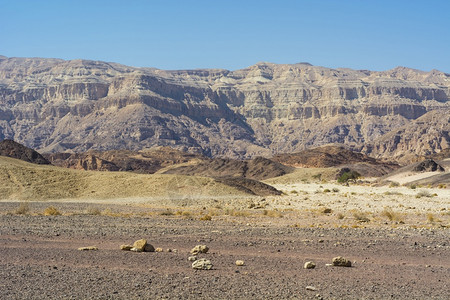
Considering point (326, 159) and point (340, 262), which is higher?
point (340, 262)

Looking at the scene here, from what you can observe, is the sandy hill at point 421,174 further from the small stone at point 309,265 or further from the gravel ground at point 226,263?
the small stone at point 309,265

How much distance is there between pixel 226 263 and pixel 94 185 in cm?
3279

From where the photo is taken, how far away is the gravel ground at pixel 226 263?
10.9 meters

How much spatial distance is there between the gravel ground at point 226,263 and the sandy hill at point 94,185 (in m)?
20.3

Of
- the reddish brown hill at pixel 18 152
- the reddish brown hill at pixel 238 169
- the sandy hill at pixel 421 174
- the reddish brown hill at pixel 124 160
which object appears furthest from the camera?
the reddish brown hill at pixel 124 160

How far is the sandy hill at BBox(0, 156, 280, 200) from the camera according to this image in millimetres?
41250

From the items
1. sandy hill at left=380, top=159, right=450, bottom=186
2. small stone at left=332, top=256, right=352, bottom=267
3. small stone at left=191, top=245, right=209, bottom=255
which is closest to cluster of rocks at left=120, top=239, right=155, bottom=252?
small stone at left=191, top=245, right=209, bottom=255

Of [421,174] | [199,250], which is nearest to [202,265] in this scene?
[199,250]

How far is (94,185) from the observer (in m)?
44.9

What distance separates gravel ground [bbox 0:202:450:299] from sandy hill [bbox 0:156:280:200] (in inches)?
799

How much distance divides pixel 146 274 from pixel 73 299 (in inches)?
92.4

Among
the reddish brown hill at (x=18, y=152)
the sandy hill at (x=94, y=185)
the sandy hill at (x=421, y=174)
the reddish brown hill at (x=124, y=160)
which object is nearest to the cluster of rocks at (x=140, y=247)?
the sandy hill at (x=94, y=185)

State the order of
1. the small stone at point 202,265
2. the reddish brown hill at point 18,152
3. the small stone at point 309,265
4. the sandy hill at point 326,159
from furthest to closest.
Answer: the sandy hill at point 326,159
the reddish brown hill at point 18,152
the small stone at point 309,265
the small stone at point 202,265

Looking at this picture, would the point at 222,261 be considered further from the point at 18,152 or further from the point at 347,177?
the point at 18,152
